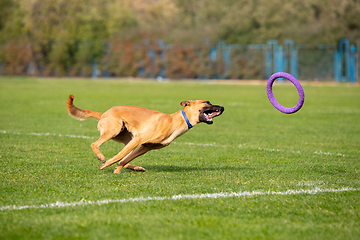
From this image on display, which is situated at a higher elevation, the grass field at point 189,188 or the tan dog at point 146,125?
the tan dog at point 146,125

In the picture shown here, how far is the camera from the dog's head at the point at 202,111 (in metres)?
7.58

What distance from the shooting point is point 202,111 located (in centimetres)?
759

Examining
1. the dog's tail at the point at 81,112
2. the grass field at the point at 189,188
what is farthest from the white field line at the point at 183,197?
the dog's tail at the point at 81,112

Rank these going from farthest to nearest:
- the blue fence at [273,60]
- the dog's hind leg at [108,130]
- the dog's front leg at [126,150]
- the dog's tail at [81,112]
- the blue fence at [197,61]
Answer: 1. the blue fence at [197,61]
2. the blue fence at [273,60]
3. the dog's tail at [81,112]
4. the dog's hind leg at [108,130]
5. the dog's front leg at [126,150]

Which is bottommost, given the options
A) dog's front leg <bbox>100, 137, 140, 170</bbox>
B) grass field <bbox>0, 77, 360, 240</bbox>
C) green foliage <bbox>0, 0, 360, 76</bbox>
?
grass field <bbox>0, 77, 360, 240</bbox>

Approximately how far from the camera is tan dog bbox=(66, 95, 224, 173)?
24.9 feet

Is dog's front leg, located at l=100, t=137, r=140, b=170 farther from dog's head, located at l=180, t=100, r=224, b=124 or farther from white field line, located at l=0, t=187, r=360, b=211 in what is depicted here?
white field line, located at l=0, t=187, r=360, b=211

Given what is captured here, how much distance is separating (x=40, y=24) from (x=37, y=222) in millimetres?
59911

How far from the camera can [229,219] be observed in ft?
17.7

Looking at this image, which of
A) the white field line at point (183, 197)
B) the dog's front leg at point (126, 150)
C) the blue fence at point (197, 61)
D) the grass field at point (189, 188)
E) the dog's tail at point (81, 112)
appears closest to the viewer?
the grass field at point (189, 188)

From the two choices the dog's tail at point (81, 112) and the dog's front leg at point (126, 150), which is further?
the dog's tail at point (81, 112)

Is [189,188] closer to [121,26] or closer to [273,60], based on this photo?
[273,60]

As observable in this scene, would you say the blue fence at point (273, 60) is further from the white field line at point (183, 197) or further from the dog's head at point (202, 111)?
the white field line at point (183, 197)

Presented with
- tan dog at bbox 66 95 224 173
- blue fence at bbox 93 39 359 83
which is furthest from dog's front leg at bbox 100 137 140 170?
blue fence at bbox 93 39 359 83
